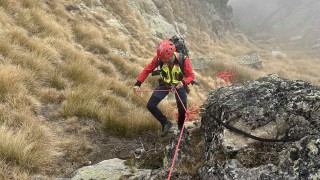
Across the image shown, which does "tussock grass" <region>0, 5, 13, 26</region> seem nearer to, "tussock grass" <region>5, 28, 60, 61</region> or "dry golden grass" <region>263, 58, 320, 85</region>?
"tussock grass" <region>5, 28, 60, 61</region>

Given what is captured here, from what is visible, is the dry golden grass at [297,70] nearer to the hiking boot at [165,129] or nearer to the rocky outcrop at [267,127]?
the hiking boot at [165,129]

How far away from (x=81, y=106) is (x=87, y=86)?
1280 mm

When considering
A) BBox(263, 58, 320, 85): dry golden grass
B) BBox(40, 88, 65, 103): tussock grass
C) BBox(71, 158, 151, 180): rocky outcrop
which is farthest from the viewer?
BBox(263, 58, 320, 85): dry golden grass

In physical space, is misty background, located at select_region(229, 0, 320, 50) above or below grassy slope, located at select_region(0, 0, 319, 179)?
above

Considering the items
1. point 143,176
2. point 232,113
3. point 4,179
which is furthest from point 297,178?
point 4,179

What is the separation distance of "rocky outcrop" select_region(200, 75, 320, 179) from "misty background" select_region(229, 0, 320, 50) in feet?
135

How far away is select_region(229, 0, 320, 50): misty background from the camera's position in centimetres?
4951

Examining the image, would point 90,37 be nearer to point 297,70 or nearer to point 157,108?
point 157,108

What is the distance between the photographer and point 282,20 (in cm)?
6169

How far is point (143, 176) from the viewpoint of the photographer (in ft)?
15.6

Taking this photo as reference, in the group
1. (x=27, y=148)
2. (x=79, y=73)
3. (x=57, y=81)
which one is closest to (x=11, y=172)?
(x=27, y=148)

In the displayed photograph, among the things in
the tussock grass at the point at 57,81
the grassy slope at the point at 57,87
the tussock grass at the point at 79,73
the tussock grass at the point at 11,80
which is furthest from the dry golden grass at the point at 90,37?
the tussock grass at the point at 11,80

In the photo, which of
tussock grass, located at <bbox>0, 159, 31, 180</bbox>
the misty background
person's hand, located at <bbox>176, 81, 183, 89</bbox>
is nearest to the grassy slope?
tussock grass, located at <bbox>0, 159, 31, 180</bbox>

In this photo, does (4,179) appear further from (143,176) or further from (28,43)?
(28,43)
